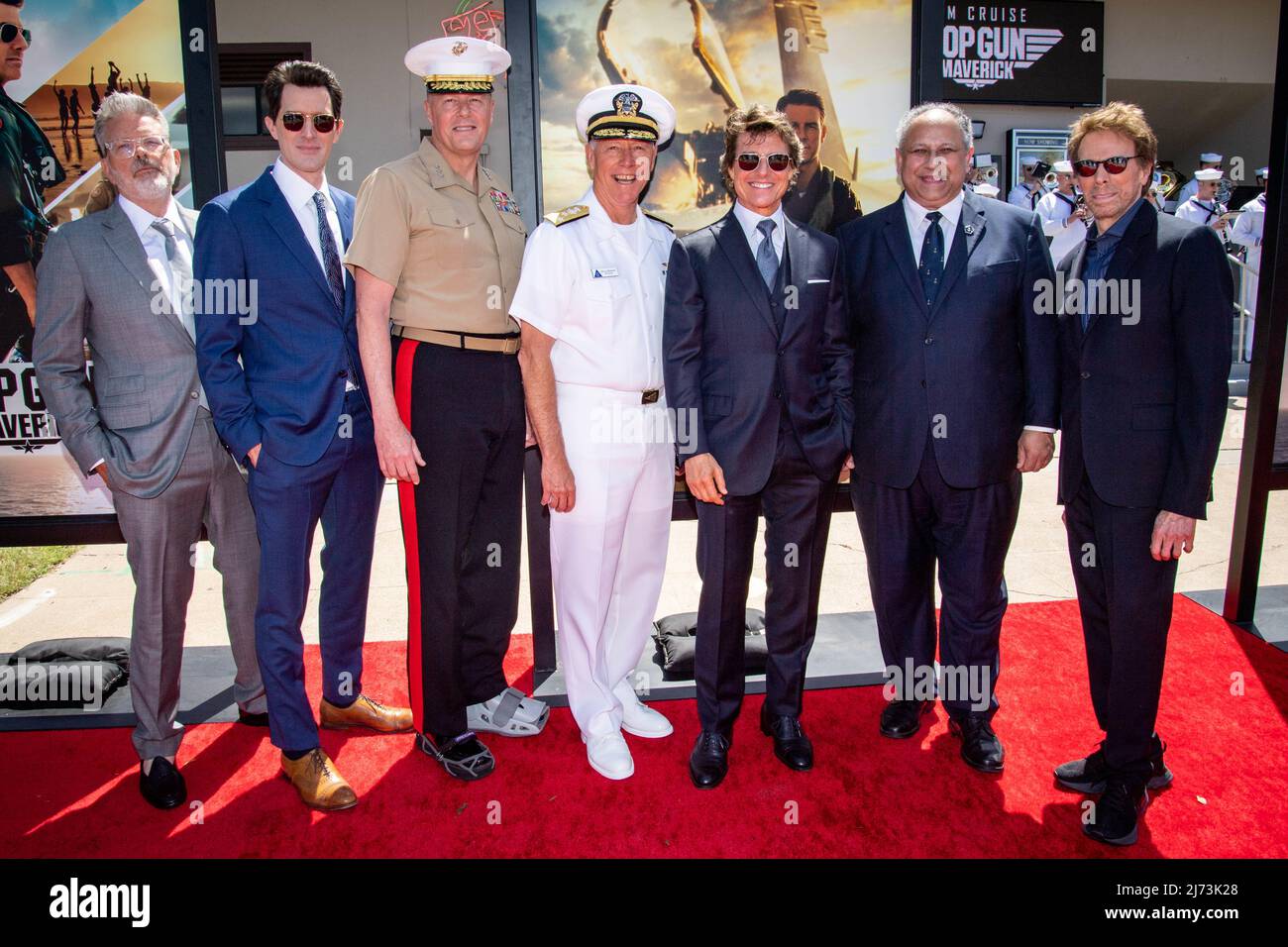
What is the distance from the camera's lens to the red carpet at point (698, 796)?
2625 millimetres

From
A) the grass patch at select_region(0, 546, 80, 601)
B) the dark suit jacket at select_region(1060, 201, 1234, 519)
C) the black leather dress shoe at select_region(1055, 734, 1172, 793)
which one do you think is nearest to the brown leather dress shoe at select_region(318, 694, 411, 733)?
the black leather dress shoe at select_region(1055, 734, 1172, 793)

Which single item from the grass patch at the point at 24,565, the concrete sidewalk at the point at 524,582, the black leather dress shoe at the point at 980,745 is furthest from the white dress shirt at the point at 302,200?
the grass patch at the point at 24,565

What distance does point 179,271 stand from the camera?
2.96 m

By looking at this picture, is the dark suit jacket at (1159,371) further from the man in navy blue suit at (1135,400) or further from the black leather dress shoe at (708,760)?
the black leather dress shoe at (708,760)

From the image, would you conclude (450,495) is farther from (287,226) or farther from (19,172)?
(19,172)

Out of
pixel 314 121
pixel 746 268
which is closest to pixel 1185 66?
pixel 746 268

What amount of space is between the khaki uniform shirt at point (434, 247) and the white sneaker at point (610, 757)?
1438mm

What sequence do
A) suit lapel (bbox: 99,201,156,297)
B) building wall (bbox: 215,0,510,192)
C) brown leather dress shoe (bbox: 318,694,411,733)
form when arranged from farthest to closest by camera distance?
building wall (bbox: 215,0,510,192) → brown leather dress shoe (bbox: 318,694,411,733) → suit lapel (bbox: 99,201,156,297)

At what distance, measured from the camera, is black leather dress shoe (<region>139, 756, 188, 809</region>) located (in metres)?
2.86

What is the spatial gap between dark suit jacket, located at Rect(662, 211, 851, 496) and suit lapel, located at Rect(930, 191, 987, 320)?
0.35m

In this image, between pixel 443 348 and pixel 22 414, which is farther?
pixel 22 414

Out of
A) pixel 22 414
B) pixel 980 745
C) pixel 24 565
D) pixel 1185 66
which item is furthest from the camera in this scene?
pixel 1185 66

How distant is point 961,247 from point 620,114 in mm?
1191

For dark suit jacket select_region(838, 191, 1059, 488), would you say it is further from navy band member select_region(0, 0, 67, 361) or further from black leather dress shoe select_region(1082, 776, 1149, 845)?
navy band member select_region(0, 0, 67, 361)
